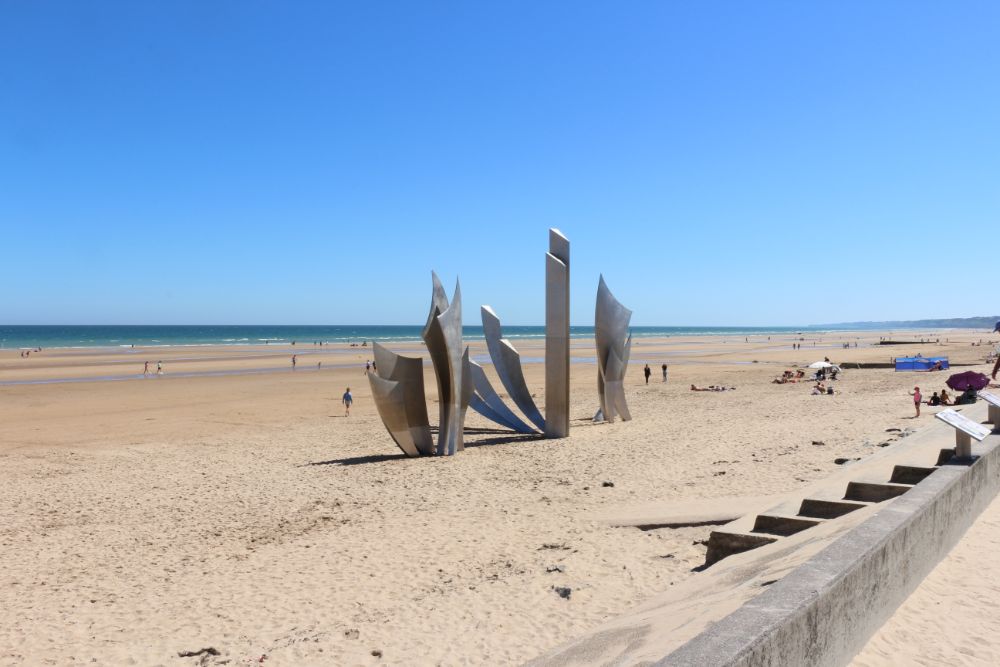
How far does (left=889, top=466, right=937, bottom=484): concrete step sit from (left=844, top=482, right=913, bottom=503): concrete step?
0.47 metres

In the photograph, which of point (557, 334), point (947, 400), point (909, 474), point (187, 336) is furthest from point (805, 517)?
point (187, 336)

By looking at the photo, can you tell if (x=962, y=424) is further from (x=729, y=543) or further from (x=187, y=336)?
(x=187, y=336)

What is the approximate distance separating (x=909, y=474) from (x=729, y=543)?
78.9 inches

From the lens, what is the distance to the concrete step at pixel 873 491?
653cm

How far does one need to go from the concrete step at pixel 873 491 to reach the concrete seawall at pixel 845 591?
62 cm

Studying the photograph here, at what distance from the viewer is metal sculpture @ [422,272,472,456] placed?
1359 cm

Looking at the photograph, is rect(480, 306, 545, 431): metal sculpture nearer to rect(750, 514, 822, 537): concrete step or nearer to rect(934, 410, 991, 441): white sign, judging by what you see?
rect(750, 514, 822, 537): concrete step

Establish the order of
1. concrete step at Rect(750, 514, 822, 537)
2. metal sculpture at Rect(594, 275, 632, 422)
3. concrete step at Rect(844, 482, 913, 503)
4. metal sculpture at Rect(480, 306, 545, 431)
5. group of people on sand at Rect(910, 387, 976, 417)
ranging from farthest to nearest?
metal sculpture at Rect(594, 275, 632, 422)
metal sculpture at Rect(480, 306, 545, 431)
group of people on sand at Rect(910, 387, 976, 417)
concrete step at Rect(844, 482, 913, 503)
concrete step at Rect(750, 514, 822, 537)

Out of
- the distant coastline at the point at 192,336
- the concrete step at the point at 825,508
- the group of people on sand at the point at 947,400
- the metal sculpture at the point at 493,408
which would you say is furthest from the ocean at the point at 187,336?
the concrete step at the point at 825,508

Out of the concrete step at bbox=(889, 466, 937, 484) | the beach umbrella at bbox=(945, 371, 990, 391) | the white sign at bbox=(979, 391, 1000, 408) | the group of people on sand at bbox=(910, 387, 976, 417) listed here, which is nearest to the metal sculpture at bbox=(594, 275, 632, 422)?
the group of people on sand at bbox=(910, 387, 976, 417)

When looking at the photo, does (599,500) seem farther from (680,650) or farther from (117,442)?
(117,442)

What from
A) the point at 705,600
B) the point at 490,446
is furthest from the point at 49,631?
the point at 490,446

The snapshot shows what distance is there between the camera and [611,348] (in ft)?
56.3

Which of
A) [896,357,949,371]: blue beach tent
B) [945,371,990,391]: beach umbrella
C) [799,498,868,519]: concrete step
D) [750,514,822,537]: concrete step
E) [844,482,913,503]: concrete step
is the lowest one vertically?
[750,514,822,537]: concrete step
